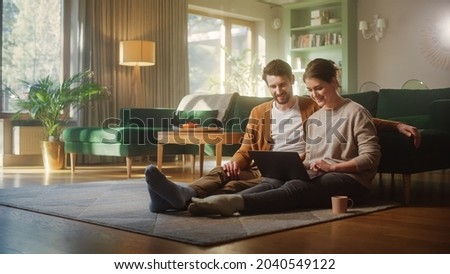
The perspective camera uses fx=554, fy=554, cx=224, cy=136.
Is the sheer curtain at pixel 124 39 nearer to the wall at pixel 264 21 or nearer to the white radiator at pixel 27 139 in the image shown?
the white radiator at pixel 27 139

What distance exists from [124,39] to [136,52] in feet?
1.60

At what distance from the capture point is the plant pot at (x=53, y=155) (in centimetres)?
514

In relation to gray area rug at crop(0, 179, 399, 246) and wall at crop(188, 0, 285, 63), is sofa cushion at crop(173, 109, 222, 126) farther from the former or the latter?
wall at crop(188, 0, 285, 63)

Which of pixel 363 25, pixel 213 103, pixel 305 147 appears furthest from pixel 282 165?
pixel 363 25

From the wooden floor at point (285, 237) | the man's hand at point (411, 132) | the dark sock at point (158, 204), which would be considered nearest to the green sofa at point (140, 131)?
the wooden floor at point (285, 237)

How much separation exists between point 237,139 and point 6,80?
288 cm

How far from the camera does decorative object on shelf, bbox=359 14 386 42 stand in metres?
6.88

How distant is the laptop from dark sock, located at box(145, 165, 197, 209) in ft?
1.11

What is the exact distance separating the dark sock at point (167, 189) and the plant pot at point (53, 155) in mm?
3106

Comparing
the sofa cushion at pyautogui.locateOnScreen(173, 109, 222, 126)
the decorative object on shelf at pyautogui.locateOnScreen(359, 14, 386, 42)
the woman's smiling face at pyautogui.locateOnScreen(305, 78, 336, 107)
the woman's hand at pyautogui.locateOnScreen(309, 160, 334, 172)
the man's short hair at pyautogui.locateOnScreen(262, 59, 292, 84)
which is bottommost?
the woman's hand at pyautogui.locateOnScreen(309, 160, 334, 172)

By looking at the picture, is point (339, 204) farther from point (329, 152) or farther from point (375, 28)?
point (375, 28)

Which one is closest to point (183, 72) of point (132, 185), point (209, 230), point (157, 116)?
point (157, 116)

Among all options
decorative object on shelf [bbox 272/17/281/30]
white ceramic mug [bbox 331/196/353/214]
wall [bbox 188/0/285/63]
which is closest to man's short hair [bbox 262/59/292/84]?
white ceramic mug [bbox 331/196/353/214]

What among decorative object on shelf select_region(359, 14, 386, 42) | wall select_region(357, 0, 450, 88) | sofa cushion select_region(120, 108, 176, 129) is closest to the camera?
sofa cushion select_region(120, 108, 176, 129)
